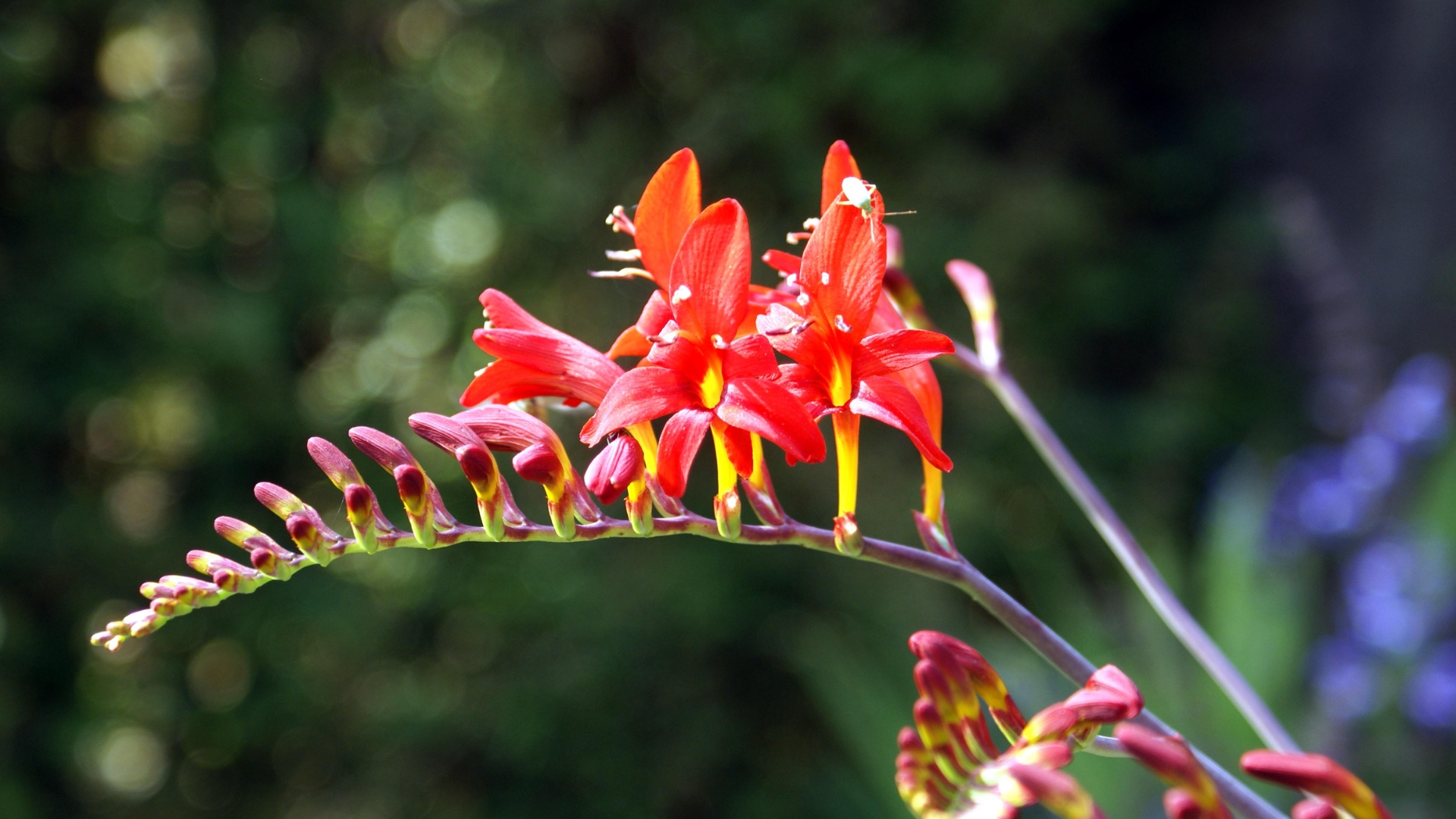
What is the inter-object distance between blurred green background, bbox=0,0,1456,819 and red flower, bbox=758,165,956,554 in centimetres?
136

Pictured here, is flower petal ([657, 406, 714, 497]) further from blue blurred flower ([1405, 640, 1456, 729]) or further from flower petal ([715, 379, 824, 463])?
blue blurred flower ([1405, 640, 1456, 729])

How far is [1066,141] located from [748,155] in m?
0.96

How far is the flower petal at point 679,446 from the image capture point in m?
0.54

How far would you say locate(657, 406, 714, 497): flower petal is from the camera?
54 centimetres

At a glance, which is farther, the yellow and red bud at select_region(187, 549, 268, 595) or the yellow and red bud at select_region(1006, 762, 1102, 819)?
the yellow and red bud at select_region(187, 549, 268, 595)

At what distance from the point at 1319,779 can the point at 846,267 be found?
1.02ft

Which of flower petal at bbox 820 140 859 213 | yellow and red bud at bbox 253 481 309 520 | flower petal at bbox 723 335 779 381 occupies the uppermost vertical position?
flower petal at bbox 820 140 859 213

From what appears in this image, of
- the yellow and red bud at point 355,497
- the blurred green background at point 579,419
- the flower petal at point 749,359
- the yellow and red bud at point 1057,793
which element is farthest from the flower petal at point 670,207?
the blurred green background at point 579,419

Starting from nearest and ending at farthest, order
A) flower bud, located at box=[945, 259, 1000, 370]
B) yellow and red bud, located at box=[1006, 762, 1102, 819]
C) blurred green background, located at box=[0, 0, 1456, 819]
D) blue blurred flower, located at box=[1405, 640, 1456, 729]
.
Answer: yellow and red bud, located at box=[1006, 762, 1102, 819] < flower bud, located at box=[945, 259, 1000, 370] < blue blurred flower, located at box=[1405, 640, 1456, 729] < blurred green background, located at box=[0, 0, 1456, 819]

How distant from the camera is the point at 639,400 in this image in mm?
538

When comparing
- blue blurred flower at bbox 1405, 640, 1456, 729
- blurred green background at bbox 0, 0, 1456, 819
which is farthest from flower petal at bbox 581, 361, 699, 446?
blue blurred flower at bbox 1405, 640, 1456, 729

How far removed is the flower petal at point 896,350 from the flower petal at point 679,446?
0.09m

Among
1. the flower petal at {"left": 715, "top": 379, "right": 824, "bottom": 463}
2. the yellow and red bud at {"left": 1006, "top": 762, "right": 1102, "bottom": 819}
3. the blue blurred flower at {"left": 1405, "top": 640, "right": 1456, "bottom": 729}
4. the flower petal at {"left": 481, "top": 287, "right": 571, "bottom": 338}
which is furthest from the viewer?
the blue blurred flower at {"left": 1405, "top": 640, "right": 1456, "bottom": 729}

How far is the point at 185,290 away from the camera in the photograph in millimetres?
2098
